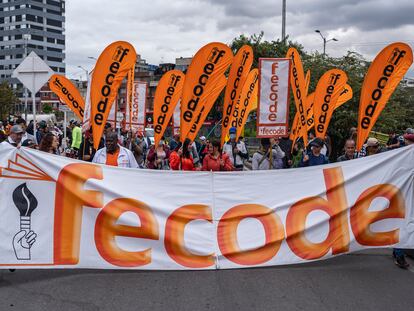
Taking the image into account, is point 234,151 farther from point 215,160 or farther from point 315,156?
point 315,156

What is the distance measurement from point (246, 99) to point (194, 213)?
6628 millimetres

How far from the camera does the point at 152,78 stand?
332 ft

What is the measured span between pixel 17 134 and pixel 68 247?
2.23 meters

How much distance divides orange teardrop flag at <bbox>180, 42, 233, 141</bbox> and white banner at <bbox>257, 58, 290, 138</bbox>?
80 cm

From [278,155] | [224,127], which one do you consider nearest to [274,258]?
[278,155]

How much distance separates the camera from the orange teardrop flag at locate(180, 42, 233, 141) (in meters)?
9.12

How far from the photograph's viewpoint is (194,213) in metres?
6.17

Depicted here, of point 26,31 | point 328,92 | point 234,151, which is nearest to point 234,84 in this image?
point 234,151

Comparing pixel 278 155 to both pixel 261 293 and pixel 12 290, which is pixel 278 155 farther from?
pixel 12 290

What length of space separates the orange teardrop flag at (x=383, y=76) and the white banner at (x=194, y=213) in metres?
1.90

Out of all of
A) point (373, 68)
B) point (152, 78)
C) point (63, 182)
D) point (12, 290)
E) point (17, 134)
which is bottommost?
point (12, 290)

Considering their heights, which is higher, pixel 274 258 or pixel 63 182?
pixel 63 182

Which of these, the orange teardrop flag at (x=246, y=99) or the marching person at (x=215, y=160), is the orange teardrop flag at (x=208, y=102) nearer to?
the marching person at (x=215, y=160)

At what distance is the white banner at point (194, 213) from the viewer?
5797mm
